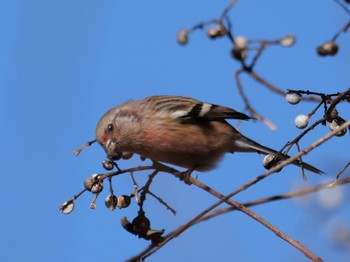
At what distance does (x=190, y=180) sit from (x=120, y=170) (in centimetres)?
40

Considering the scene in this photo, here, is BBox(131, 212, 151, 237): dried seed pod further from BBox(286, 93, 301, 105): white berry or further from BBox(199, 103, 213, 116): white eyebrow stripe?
BBox(199, 103, 213, 116): white eyebrow stripe

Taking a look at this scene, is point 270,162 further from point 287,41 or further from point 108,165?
point 287,41

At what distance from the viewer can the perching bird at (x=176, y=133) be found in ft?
14.6

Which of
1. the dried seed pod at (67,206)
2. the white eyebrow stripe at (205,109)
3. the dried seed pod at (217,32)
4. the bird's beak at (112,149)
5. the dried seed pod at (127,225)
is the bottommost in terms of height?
the dried seed pod at (217,32)

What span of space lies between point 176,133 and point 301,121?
1677 millimetres

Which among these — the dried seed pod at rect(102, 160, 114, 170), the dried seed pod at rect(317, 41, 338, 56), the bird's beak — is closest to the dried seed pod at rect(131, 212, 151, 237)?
the dried seed pod at rect(102, 160, 114, 170)

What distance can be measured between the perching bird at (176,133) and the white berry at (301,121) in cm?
122

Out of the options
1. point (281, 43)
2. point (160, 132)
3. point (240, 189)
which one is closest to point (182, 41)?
point (281, 43)

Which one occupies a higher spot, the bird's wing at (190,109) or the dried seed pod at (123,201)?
the bird's wing at (190,109)

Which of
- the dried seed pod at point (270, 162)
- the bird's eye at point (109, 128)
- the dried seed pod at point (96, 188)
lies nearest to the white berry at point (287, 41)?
the dried seed pod at point (270, 162)

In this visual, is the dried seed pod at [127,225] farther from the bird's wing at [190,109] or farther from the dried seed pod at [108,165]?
the bird's wing at [190,109]

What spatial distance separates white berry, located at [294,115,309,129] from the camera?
305 cm

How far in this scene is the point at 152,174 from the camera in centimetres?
327

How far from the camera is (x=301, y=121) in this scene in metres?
3.05
